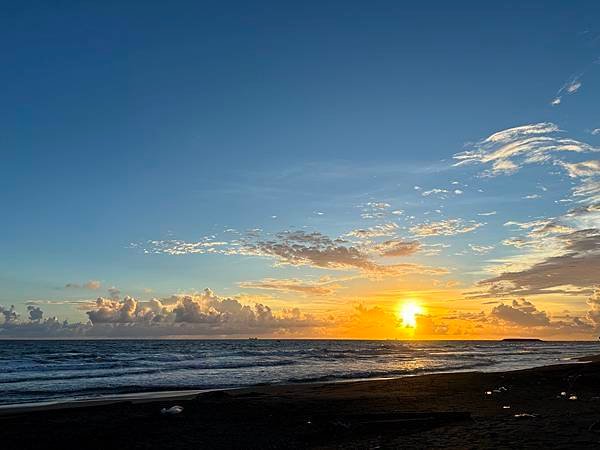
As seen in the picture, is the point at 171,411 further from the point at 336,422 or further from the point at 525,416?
the point at 525,416

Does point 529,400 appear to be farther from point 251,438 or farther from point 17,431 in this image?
point 17,431

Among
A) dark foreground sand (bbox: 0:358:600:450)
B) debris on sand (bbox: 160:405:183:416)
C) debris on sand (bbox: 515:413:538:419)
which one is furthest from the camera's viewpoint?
debris on sand (bbox: 160:405:183:416)

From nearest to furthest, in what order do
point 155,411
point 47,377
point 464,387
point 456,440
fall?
point 456,440 < point 155,411 < point 464,387 < point 47,377

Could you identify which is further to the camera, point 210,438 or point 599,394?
point 599,394

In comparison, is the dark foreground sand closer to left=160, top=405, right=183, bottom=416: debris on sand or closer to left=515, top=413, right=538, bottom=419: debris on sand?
left=515, top=413, right=538, bottom=419: debris on sand

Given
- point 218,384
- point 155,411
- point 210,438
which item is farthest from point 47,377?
point 210,438

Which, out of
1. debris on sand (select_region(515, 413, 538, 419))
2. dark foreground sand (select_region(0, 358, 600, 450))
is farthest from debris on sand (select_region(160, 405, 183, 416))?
debris on sand (select_region(515, 413, 538, 419))

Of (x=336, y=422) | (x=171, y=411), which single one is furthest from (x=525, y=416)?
(x=171, y=411)

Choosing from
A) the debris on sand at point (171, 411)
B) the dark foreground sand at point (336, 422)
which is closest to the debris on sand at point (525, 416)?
the dark foreground sand at point (336, 422)

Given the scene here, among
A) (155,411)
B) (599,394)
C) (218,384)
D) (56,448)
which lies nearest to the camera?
(56,448)

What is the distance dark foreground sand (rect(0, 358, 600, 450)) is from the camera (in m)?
14.0

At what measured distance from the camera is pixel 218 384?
38344mm

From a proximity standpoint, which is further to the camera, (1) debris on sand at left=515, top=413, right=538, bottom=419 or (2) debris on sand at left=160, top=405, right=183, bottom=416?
A: (2) debris on sand at left=160, top=405, right=183, bottom=416

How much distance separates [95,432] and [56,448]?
195cm
